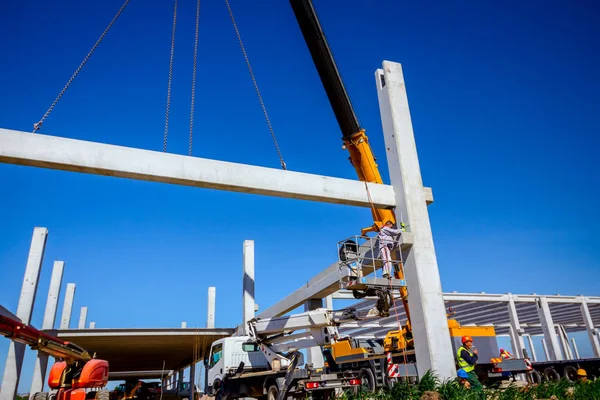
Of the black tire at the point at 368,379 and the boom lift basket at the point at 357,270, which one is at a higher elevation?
the boom lift basket at the point at 357,270

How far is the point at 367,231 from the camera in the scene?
14523 mm

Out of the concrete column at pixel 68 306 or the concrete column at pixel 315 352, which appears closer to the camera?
the concrete column at pixel 315 352

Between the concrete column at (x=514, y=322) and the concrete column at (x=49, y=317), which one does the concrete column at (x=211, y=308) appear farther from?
the concrete column at (x=514, y=322)

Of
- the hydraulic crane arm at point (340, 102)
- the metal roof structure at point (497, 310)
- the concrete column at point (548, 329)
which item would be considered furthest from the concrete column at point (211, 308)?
the concrete column at point (548, 329)

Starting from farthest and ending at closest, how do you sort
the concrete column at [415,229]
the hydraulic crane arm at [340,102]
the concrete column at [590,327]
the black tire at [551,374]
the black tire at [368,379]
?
the concrete column at [590,327] < the black tire at [551,374] < the black tire at [368,379] < the hydraulic crane arm at [340,102] < the concrete column at [415,229]

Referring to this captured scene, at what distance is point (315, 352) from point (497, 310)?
18.0 m

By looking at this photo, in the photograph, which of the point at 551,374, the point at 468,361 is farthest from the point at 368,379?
the point at 551,374

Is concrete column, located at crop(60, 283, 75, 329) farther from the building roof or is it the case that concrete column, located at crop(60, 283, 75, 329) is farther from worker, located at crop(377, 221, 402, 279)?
worker, located at crop(377, 221, 402, 279)

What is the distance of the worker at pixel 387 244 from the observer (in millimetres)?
11734

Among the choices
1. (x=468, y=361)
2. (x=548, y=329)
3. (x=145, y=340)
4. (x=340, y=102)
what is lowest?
(x=468, y=361)

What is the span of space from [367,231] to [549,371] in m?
12.3

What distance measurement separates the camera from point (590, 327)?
30.7 metres

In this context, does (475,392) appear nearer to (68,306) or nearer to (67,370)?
(67,370)

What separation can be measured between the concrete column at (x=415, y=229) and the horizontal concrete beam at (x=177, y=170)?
0.63m
